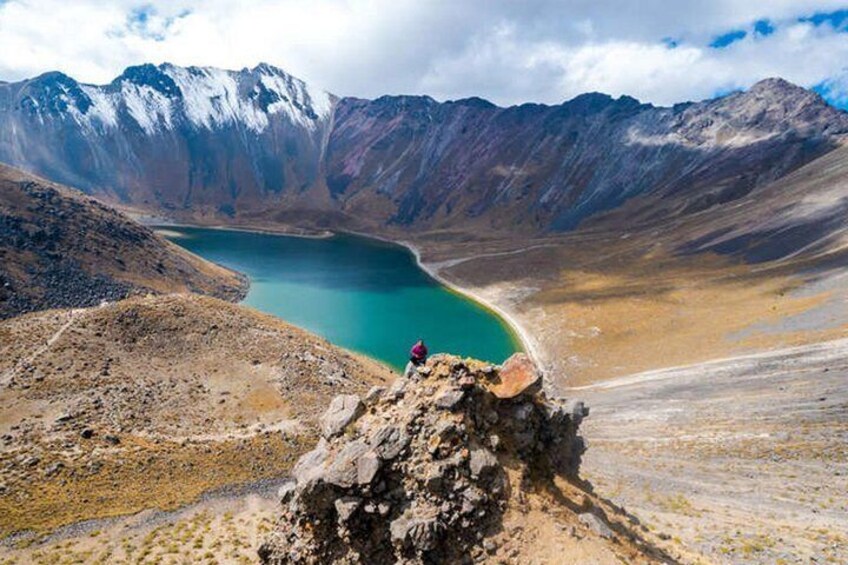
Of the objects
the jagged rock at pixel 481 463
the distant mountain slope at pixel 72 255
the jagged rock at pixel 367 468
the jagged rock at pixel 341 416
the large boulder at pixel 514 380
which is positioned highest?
the distant mountain slope at pixel 72 255

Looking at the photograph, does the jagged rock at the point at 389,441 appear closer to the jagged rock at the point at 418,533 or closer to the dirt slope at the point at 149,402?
the jagged rock at the point at 418,533

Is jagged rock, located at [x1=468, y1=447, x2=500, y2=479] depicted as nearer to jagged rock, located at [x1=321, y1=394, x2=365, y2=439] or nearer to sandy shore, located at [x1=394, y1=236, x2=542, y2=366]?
jagged rock, located at [x1=321, y1=394, x2=365, y2=439]

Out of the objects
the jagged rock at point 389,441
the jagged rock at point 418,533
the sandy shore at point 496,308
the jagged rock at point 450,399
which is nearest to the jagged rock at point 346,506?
the jagged rock at point 418,533

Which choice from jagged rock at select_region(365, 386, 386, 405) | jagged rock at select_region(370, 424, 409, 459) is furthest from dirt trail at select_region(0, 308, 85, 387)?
jagged rock at select_region(370, 424, 409, 459)

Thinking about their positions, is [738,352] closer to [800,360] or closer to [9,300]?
[800,360]

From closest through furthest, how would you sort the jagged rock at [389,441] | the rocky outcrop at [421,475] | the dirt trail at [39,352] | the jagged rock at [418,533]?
1. the jagged rock at [418,533]
2. the rocky outcrop at [421,475]
3. the jagged rock at [389,441]
4. the dirt trail at [39,352]
